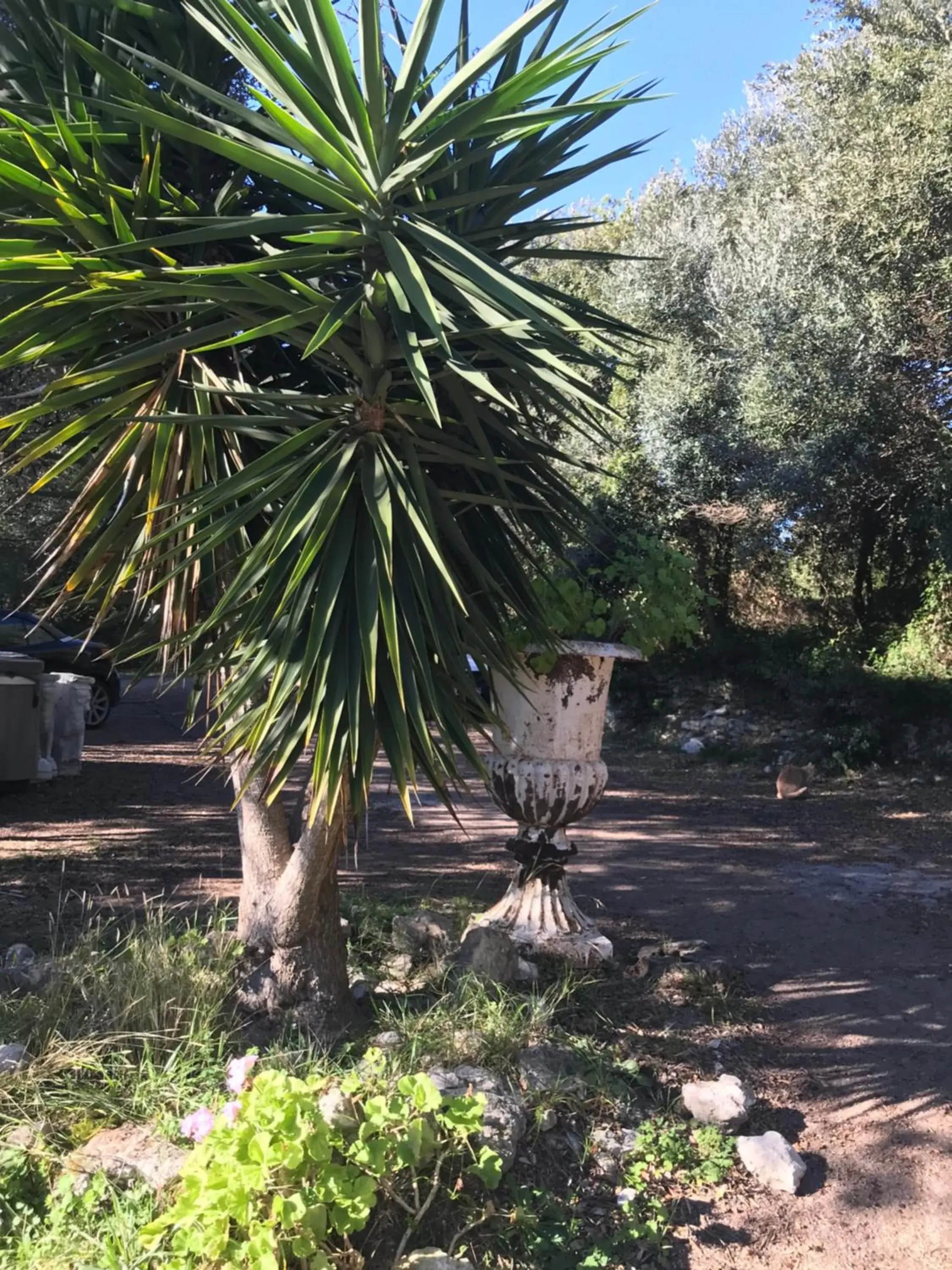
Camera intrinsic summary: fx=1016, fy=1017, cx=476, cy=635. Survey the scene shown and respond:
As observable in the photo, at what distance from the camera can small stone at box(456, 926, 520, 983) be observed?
3.89 metres

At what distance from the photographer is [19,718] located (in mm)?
7676

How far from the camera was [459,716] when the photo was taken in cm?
304

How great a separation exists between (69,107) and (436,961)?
3.40 meters

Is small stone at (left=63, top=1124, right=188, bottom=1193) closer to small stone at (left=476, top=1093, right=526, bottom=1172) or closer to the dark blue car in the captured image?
small stone at (left=476, top=1093, right=526, bottom=1172)

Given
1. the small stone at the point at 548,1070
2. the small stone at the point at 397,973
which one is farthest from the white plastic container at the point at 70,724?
the small stone at the point at 548,1070

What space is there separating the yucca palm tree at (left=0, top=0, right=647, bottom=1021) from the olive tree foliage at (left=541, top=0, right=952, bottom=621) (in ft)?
16.9

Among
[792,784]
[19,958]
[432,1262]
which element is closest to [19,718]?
[19,958]

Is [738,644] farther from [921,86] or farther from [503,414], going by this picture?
[503,414]

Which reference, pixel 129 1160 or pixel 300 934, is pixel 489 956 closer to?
pixel 300 934

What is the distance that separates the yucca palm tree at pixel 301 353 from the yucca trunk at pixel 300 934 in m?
0.01

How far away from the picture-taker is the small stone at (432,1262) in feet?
7.55

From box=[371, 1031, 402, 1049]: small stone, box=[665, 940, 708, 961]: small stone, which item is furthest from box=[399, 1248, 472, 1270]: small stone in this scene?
box=[665, 940, 708, 961]: small stone

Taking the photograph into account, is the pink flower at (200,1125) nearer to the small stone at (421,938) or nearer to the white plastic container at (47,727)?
the small stone at (421,938)

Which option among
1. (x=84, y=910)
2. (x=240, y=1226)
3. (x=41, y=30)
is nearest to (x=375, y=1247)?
(x=240, y=1226)
